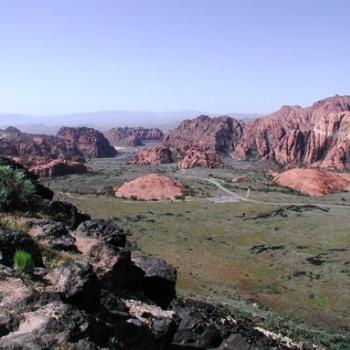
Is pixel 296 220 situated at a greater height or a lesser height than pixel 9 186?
lesser

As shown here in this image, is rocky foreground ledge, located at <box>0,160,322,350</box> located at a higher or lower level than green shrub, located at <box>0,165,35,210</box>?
lower

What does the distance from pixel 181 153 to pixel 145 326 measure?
600ft

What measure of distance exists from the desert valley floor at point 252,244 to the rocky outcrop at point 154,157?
63.2 meters

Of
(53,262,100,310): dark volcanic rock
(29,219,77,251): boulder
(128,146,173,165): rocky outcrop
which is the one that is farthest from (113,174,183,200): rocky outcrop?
(53,262,100,310): dark volcanic rock

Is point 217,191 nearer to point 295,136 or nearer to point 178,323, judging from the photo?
point 295,136

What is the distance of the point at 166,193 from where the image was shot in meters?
106

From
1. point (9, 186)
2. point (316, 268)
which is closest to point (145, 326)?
point (9, 186)

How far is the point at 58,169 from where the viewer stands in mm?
140625

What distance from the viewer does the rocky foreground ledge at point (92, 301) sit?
10.2 m

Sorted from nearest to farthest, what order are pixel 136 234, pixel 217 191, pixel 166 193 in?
pixel 136 234
pixel 166 193
pixel 217 191

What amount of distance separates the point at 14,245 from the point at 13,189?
6.97m

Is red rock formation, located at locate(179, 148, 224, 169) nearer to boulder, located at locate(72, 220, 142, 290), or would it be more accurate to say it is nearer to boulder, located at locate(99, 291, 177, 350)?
boulder, located at locate(72, 220, 142, 290)

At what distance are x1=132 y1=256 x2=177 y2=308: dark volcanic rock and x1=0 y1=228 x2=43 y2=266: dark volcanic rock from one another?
3.92 metres

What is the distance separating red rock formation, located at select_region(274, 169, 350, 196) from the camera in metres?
119
